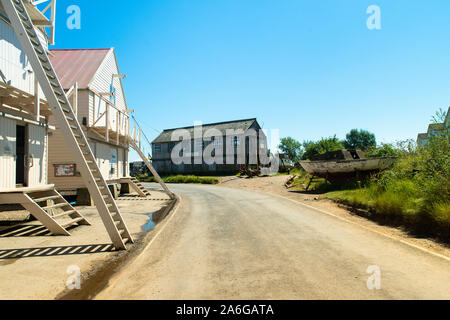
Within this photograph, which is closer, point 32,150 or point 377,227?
point 377,227

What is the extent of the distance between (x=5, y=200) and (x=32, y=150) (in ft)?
9.14

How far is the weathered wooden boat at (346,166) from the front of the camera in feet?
53.9

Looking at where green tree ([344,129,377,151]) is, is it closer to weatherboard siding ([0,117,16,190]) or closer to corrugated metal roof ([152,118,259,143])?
corrugated metal roof ([152,118,259,143])

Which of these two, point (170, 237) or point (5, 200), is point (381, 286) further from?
point (5, 200)

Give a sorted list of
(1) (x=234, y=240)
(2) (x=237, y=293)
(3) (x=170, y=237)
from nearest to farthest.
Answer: (2) (x=237, y=293) → (1) (x=234, y=240) → (3) (x=170, y=237)

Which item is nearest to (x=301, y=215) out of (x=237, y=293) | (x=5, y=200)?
(x=237, y=293)

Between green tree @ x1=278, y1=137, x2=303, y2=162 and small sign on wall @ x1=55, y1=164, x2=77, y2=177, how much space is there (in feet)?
187

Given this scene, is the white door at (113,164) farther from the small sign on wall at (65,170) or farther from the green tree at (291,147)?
the green tree at (291,147)

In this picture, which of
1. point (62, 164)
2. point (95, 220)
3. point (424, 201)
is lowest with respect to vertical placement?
point (95, 220)

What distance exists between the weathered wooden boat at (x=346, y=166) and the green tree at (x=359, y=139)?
205 feet

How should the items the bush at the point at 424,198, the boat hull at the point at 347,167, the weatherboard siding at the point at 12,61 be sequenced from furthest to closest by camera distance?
the boat hull at the point at 347,167 → the weatherboard siding at the point at 12,61 → the bush at the point at 424,198

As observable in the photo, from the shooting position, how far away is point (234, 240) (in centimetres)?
687

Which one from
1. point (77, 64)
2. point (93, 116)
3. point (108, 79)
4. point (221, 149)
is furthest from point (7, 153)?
point (221, 149)

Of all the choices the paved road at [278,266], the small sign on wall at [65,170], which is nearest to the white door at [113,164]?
the small sign on wall at [65,170]
